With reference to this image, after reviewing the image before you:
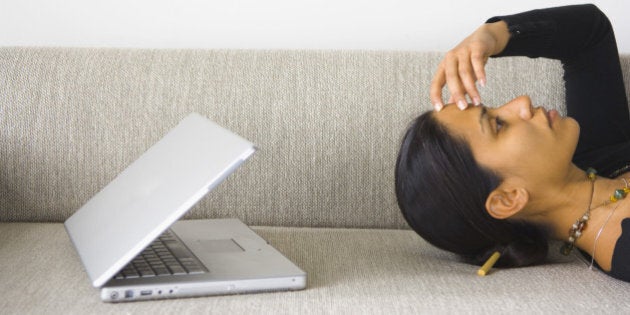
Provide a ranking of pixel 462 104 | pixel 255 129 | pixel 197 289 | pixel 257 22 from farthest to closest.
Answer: pixel 257 22 < pixel 255 129 < pixel 462 104 < pixel 197 289

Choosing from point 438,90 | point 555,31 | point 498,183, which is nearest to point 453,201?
point 498,183

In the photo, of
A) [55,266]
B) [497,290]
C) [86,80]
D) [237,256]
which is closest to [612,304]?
→ [497,290]

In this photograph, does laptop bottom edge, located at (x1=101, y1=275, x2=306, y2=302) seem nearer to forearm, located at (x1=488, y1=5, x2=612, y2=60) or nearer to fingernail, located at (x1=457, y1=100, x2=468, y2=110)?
fingernail, located at (x1=457, y1=100, x2=468, y2=110)

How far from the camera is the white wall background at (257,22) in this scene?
6.79 ft

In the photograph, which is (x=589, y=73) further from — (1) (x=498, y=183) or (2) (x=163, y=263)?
(2) (x=163, y=263)

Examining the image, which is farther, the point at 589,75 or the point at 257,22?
the point at 257,22

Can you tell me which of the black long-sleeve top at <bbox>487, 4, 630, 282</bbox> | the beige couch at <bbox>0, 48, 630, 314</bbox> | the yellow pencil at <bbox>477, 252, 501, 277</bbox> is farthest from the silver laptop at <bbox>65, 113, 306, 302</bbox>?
the black long-sleeve top at <bbox>487, 4, 630, 282</bbox>

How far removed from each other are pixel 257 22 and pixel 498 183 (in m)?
0.86

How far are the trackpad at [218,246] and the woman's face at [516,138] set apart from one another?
420mm

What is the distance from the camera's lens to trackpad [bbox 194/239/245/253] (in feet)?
4.76

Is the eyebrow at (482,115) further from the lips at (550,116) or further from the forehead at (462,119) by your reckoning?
the lips at (550,116)

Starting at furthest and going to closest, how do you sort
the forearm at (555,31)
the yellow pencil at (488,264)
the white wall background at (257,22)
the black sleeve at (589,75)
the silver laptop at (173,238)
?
the white wall background at (257,22), the black sleeve at (589,75), the forearm at (555,31), the yellow pencil at (488,264), the silver laptop at (173,238)

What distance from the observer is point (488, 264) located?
1447mm

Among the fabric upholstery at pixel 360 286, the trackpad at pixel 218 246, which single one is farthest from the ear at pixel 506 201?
the trackpad at pixel 218 246
